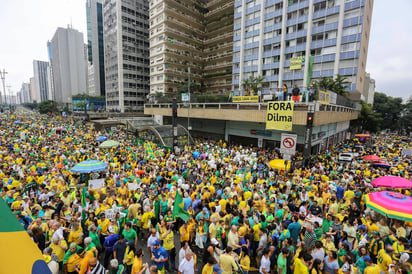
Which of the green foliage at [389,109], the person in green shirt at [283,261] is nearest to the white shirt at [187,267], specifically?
the person in green shirt at [283,261]

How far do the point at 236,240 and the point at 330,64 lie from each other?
41.4m

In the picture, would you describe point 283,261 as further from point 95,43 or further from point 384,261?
point 95,43

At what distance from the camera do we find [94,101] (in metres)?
91.1

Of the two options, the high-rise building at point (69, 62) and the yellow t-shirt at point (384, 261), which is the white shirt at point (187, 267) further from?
the high-rise building at point (69, 62)

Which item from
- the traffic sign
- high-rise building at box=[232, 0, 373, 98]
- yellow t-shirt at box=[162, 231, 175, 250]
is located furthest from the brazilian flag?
high-rise building at box=[232, 0, 373, 98]

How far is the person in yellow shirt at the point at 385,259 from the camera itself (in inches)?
190

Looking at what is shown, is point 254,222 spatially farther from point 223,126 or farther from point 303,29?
point 303,29

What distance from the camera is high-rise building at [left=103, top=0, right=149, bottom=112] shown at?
6009 centimetres

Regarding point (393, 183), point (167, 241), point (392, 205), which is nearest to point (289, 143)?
point (393, 183)

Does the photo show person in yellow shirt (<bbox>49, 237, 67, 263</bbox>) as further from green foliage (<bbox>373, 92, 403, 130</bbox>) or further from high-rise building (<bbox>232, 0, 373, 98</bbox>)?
green foliage (<bbox>373, 92, 403, 130</bbox>)

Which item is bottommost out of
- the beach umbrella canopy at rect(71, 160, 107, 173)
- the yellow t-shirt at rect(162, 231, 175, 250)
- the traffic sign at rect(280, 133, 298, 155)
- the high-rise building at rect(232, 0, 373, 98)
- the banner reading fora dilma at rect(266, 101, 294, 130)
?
the yellow t-shirt at rect(162, 231, 175, 250)

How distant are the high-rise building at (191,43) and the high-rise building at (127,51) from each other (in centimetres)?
1178

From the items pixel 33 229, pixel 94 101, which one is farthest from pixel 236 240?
pixel 94 101

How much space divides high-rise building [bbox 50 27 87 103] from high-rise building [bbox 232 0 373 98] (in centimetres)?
11415
